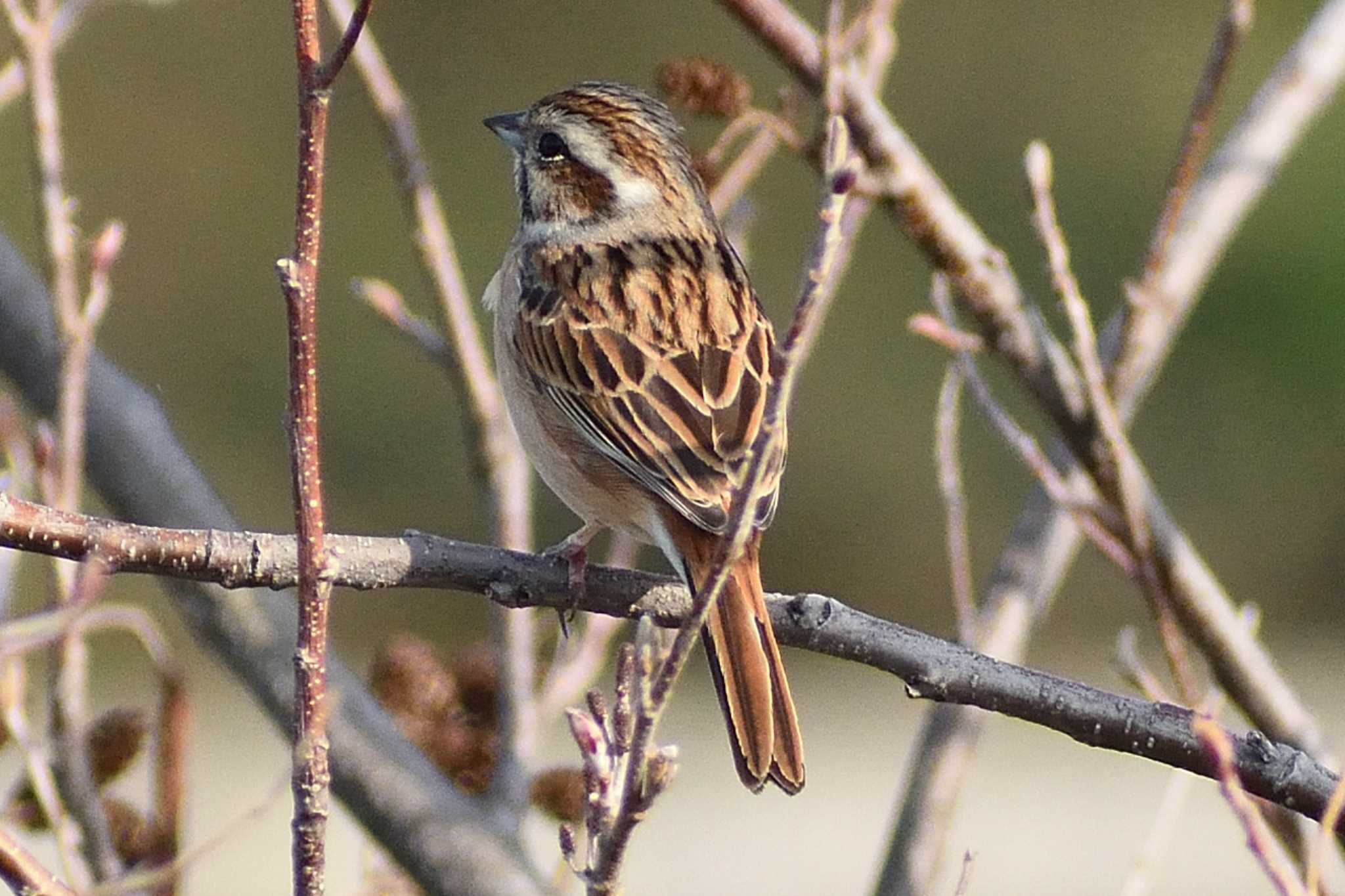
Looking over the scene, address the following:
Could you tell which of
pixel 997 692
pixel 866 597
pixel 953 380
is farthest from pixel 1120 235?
pixel 997 692

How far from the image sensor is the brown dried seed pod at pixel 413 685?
3602 millimetres

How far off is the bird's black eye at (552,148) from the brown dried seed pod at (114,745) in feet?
4.96

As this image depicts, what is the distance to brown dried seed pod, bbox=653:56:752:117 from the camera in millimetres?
3471

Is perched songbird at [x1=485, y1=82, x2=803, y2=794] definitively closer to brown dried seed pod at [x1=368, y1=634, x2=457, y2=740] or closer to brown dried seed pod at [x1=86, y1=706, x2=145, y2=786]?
brown dried seed pod at [x1=368, y1=634, x2=457, y2=740]

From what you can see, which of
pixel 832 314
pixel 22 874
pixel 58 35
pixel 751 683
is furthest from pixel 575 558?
pixel 832 314

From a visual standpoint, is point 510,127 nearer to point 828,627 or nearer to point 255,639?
point 255,639

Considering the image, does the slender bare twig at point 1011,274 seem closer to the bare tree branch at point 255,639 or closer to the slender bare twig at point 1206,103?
the slender bare twig at point 1206,103

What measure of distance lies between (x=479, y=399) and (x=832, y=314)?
8.05 m

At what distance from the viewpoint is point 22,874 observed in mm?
1646

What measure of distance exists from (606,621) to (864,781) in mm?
7042

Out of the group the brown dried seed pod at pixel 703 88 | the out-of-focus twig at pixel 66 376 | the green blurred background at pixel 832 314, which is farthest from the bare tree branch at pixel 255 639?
the green blurred background at pixel 832 314

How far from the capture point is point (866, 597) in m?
11.8

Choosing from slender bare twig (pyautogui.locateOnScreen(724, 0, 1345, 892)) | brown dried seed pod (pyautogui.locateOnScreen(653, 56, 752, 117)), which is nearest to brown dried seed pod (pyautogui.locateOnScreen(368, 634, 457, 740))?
slender bare twig (pyautogui.locateOnScreen(724, 0, 1345, 892))

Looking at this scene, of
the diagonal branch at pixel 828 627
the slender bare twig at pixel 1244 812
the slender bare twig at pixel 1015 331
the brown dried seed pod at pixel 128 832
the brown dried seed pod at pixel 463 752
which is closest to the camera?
the slender bare twig at pixel 1244 812
